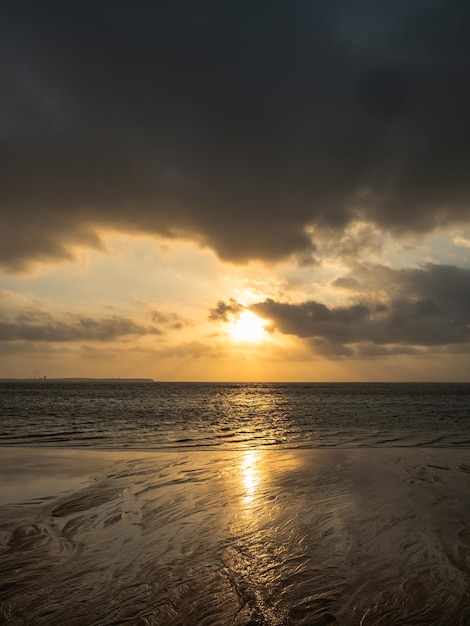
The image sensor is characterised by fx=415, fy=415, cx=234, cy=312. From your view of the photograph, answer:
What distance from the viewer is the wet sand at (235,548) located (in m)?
→ 5.70

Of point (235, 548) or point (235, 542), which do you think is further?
point (235, 542)

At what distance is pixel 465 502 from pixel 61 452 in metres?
18.6

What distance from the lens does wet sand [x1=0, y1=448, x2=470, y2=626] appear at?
224 inches

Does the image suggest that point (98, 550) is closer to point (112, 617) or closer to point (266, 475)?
point (112, 617)

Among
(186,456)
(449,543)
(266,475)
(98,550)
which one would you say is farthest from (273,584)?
(186,456)

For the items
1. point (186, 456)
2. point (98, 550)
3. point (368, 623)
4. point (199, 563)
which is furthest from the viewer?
point (186, 456)

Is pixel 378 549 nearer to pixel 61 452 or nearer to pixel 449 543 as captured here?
pixel 449 543

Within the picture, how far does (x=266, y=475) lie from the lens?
1532cm

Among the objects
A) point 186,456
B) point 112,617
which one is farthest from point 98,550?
point 186,456

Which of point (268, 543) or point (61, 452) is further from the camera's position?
point (61, 452)

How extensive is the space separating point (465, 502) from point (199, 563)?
26.9 ft

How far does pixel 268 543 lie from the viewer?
26.9 ft

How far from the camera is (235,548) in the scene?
25.9 ft

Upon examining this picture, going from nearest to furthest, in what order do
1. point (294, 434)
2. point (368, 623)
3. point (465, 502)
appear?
point (368, 623), point (465, 502), point (294, 434)
